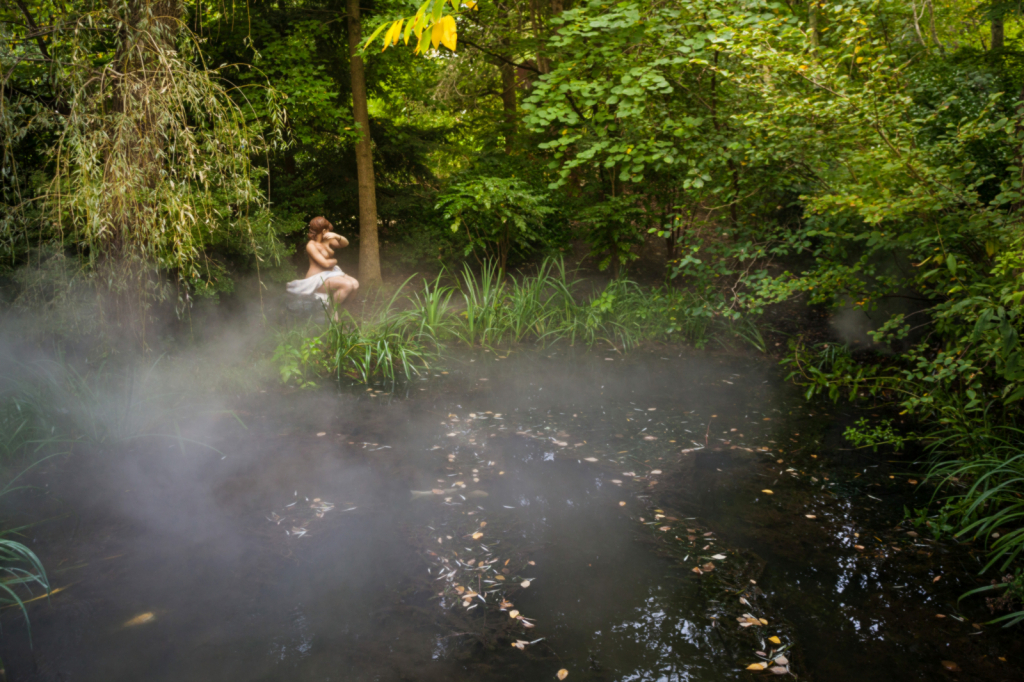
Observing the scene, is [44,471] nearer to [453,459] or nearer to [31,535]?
[31,535]

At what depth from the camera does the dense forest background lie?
321 cm

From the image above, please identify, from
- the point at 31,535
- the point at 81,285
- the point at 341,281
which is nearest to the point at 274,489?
the point at 31,535

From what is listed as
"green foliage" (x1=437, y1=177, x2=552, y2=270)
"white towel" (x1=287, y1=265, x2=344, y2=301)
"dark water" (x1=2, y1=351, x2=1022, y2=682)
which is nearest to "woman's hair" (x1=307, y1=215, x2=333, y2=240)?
"white towel" (x1=287, y1=265, x2=344, y2=301)

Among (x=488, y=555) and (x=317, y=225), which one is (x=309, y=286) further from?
(x=488, y=555)

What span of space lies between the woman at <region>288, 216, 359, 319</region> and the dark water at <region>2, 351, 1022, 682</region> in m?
1.58

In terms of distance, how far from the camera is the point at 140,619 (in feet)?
7.97

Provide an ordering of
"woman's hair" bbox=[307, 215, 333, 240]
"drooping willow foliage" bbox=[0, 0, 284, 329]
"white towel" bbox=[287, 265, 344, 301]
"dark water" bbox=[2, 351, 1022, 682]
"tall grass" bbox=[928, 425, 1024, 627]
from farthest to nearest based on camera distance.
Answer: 1. "woman's hair" bbox=[307, 215, 333, 240]
2. "white towel" bbox=[287, 265, 344, 301]
3. "drooping willow foliage" bbox=[0, 0, 284, 329]
4. "tall grass" bbox=[928, 425, 1024, 627]
5. "dark water" bbox=[2, 351, 1022, 682]

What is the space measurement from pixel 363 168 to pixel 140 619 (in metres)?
5.60

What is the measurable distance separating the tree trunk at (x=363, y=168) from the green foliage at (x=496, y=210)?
3.23 feet

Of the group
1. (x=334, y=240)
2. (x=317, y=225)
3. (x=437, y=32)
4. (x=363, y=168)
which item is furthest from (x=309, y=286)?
(x=437, y=32)

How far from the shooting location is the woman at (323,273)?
5.90 m

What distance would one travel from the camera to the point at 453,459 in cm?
399

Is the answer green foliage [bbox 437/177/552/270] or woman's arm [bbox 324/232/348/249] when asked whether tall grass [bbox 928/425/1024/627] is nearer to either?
green foliage [bbox 437/177/552/270]

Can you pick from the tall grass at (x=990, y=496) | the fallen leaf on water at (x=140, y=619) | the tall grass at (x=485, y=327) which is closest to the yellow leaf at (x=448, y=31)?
the fallen leaf on water at (x=140, y=619)
